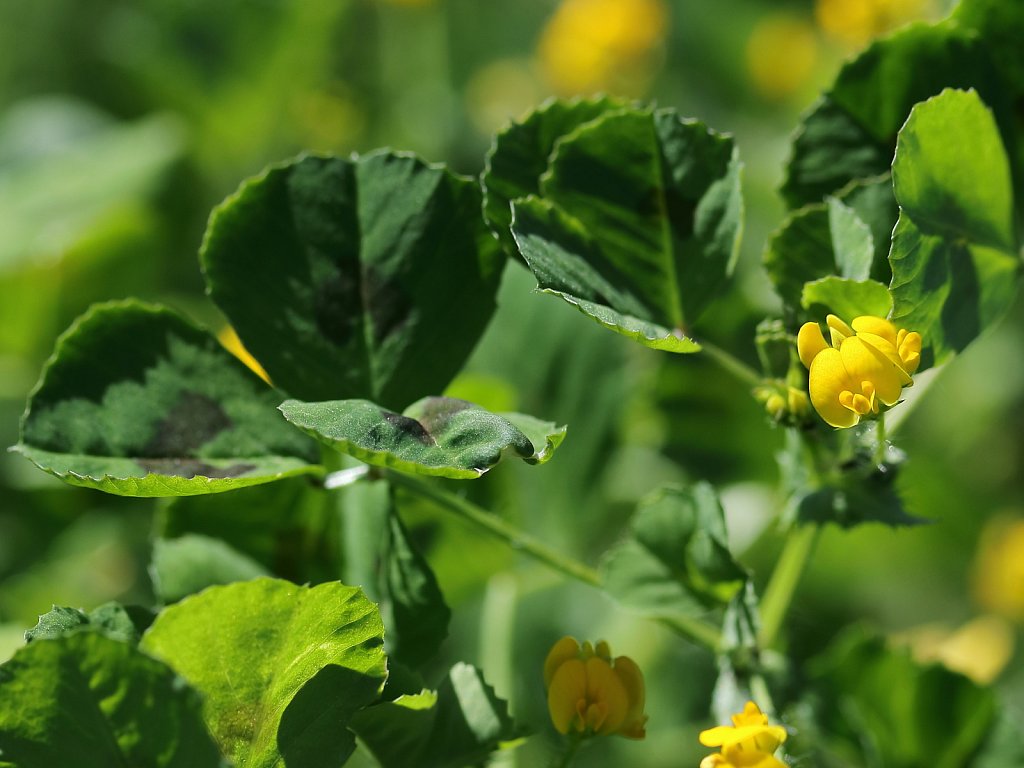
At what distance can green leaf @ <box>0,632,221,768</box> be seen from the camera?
0.61 m

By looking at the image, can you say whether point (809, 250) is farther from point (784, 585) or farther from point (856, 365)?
point (784, 585)

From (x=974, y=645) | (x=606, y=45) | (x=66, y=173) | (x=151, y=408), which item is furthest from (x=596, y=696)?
(x=606, y=45)

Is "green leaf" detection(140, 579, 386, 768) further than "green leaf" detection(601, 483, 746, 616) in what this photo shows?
No

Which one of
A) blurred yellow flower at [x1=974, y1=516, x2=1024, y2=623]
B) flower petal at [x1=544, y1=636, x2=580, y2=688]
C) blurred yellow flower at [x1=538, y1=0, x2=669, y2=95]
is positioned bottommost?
blurred yellow flower at [x1=974, y1=516, x2=1024, y2=623]

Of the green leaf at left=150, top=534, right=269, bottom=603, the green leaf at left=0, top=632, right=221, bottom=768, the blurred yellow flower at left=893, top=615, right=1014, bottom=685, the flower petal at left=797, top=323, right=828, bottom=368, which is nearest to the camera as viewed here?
the green leaf at left=0, top=632, right=221, bottom=768

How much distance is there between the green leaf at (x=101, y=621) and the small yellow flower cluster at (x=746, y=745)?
1.07ft

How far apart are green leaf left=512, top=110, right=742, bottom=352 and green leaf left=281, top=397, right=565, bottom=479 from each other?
0.14 meters

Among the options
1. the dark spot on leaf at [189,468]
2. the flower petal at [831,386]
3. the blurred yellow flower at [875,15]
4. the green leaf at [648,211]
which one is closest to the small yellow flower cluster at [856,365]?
the flower petal at [831,386]

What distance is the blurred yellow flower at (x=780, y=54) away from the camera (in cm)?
230

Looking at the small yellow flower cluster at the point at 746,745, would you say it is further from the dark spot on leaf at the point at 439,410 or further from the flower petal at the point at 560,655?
the dark spot on leaf at the point at 439,410

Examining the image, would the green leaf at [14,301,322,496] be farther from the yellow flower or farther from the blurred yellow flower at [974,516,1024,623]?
the blurred yellow flower at [974,516,1024,623]

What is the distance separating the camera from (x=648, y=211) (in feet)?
2.92

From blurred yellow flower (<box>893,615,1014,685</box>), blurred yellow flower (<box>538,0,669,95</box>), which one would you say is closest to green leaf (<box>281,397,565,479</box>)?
blurred yellow flower (<box>893,615,1014,685</box>)

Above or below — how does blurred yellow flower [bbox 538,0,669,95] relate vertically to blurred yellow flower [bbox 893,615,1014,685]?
above
